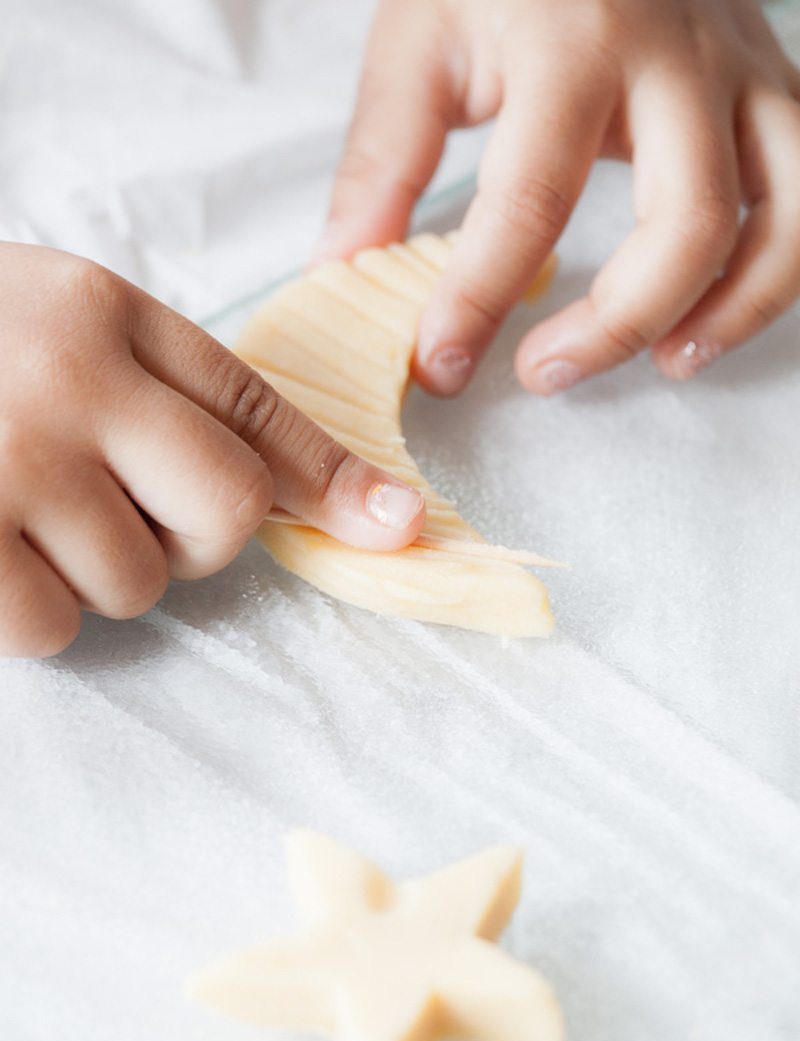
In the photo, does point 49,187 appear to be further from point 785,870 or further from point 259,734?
point 785,870

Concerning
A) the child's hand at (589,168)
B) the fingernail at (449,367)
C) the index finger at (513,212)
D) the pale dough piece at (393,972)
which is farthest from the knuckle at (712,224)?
the pale dough piece at (393,972)

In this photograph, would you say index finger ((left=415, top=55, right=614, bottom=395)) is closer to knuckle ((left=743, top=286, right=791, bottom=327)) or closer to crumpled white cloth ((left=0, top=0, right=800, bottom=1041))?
crumpled white cloth ((left=0, top=0, right=800, bottom=1041))

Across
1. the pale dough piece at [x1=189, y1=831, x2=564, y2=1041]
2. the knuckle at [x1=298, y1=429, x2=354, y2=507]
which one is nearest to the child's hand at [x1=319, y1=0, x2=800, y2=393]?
the knuckle at [x1=298, y1=429, x2=354, y2=507]

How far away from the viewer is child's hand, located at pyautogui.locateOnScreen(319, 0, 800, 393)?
0.92 metres

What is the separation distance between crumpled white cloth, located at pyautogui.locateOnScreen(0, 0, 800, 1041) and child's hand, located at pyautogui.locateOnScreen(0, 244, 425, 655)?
0.20 ft

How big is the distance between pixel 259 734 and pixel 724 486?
1.36 feet

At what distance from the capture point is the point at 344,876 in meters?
0.54

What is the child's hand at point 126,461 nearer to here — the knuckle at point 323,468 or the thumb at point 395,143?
the knuckle at point 323,468

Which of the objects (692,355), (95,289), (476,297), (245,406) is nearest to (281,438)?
(245,406)

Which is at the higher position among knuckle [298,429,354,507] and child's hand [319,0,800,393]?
child's hand [319,0,800,393]

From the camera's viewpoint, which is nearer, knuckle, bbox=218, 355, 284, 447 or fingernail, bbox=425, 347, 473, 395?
knuckle, bbox=218, 355, 284, 447

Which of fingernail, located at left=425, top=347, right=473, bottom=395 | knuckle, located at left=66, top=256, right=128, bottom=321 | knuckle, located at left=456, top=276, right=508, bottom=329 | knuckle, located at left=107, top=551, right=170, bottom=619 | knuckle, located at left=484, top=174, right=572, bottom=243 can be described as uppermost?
knuckle, located at left=484, top=174, right=572, bottom=243

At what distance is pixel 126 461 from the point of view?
0.67 meters

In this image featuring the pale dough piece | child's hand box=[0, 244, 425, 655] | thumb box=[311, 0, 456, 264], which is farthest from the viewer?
thumb box=[311, 0, 456, 264]
